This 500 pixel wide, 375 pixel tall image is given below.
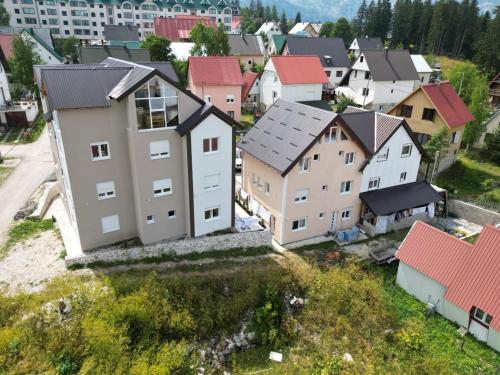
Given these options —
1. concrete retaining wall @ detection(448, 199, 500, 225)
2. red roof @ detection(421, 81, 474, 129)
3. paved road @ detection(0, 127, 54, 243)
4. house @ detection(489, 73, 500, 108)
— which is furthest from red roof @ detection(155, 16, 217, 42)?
concrete retaining wall @ detection(448, 199, 500, 225)

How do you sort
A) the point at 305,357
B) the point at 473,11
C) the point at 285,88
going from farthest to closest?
the point at 473,11 → the point at 285,88 → the point at 305,357

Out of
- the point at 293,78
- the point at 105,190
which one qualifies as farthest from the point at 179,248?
the point at 293,78

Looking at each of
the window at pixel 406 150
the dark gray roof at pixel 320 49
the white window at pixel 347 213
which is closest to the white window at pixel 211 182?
the white window at pixel 347 213

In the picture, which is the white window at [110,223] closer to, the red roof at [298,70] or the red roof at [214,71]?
the red roof at [214,71]

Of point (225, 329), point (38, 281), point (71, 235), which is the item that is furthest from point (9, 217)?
point (225, 329)

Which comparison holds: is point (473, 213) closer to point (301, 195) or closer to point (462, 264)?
point (462, 264)

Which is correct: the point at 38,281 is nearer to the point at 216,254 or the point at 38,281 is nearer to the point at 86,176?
the point at 86,176
